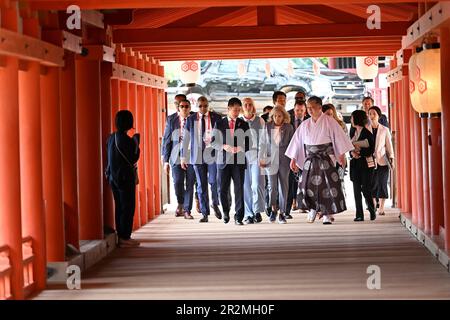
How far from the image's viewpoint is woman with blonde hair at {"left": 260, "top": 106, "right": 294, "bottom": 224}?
46.7 ft

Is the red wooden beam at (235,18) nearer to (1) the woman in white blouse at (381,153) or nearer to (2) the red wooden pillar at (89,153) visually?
Result: (1) the woman in white blouse at (381,153)

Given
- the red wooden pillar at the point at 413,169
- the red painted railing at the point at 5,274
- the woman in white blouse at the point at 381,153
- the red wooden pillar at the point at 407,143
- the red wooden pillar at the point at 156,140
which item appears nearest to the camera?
the red painted railing at the point at 5,274

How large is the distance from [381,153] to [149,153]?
3.90 meters

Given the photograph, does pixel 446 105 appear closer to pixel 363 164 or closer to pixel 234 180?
pixel 363 164

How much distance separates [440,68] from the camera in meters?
9.41

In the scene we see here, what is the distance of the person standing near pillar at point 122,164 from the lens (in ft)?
37.5

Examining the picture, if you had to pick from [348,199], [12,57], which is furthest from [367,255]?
[348,199]

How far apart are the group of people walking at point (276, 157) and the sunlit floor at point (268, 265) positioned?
503mm

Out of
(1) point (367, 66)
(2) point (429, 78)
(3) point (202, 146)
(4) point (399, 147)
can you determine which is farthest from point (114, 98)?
(1) point (367, 66)

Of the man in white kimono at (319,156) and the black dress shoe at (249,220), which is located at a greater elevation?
the man in white kimono at (319,156)

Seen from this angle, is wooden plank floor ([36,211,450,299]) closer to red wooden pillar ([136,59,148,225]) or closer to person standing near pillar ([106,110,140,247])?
person standing near pillar ([106,110,140,247])

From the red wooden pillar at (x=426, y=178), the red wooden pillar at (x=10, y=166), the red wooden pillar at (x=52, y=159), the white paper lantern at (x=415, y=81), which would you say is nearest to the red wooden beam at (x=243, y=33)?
the red wooden pillar at (x=426, y=178)

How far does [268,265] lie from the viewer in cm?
1004

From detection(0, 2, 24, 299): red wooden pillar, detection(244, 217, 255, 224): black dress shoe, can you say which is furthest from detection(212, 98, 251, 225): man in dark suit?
detection(0, 2, 24, 299): red wooden pillar
